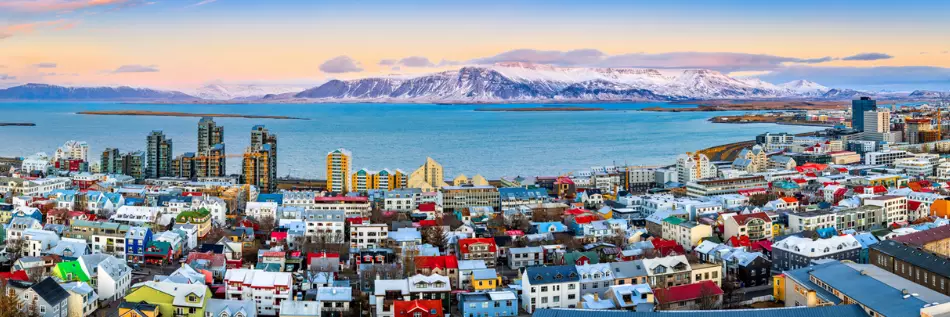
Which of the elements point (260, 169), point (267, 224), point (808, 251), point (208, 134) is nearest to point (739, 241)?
point (808, 251)

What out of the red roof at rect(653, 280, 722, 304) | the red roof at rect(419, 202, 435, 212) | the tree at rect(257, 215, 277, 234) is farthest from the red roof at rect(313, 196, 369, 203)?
the red roof at rect(653, 280, 722, 304)

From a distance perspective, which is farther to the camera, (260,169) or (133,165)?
(133,165)

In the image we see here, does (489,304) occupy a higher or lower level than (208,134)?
lower

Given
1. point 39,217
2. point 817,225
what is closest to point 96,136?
point 39,217

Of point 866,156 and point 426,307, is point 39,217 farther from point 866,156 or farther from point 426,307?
point 866,156

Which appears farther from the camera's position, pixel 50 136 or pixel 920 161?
pixel 50 136

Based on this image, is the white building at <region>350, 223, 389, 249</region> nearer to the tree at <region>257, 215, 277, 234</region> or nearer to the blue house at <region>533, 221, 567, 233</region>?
the tree at <region>257, 215, 277, 234</region>

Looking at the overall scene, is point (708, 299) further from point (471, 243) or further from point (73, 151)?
point (73, 151)

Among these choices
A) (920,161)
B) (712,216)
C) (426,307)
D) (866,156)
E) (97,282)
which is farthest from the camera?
(866,156)
